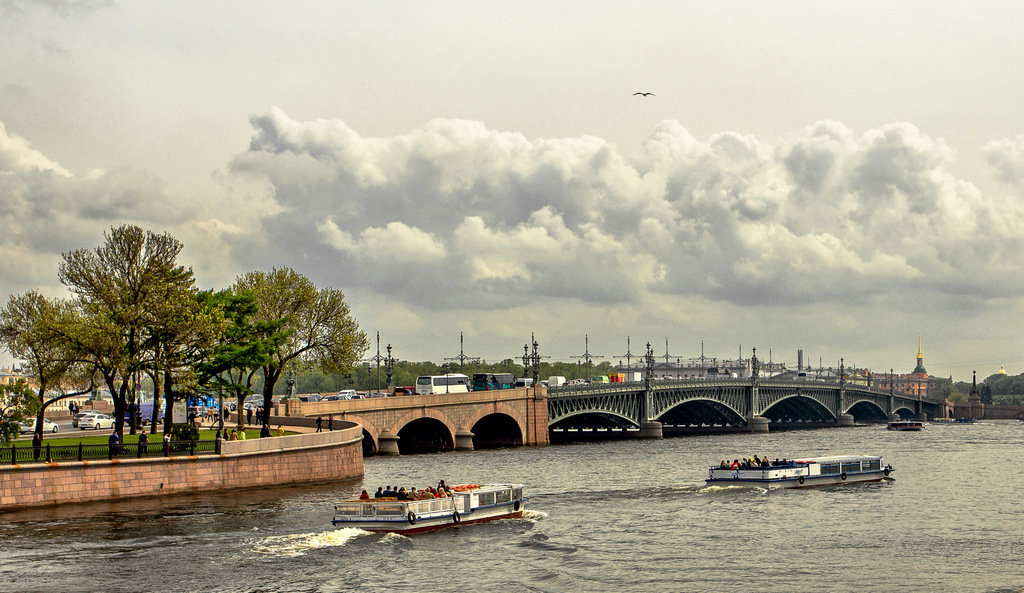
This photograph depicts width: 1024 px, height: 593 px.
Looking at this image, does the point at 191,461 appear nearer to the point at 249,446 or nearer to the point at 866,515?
the point at 249,446

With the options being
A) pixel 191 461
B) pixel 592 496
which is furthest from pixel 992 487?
pixel 191 461

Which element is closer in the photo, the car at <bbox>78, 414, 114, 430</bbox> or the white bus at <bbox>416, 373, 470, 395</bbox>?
the car at <bbox>78, 414, 114, 430</bbox>

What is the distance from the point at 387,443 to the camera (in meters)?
92.1

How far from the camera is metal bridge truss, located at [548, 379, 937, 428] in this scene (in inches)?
4970

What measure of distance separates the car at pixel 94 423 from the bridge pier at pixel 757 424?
10870 centimetres

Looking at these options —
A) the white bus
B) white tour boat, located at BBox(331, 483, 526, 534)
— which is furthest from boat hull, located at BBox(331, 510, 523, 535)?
the white bus

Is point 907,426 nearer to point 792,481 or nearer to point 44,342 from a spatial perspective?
point 792,481

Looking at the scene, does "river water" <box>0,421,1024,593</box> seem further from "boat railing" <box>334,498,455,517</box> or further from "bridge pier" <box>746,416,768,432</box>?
"bridge pier" <box>746,416,768,432</box>

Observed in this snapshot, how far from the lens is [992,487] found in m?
71.8

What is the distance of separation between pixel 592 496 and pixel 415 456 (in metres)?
32.7

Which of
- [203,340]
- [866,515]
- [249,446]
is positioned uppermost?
[203,340]

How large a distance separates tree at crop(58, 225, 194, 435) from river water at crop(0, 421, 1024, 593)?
11.6 metres

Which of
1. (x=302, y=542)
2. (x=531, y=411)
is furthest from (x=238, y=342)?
(x=531, y=411)

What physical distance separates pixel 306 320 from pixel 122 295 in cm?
2270
